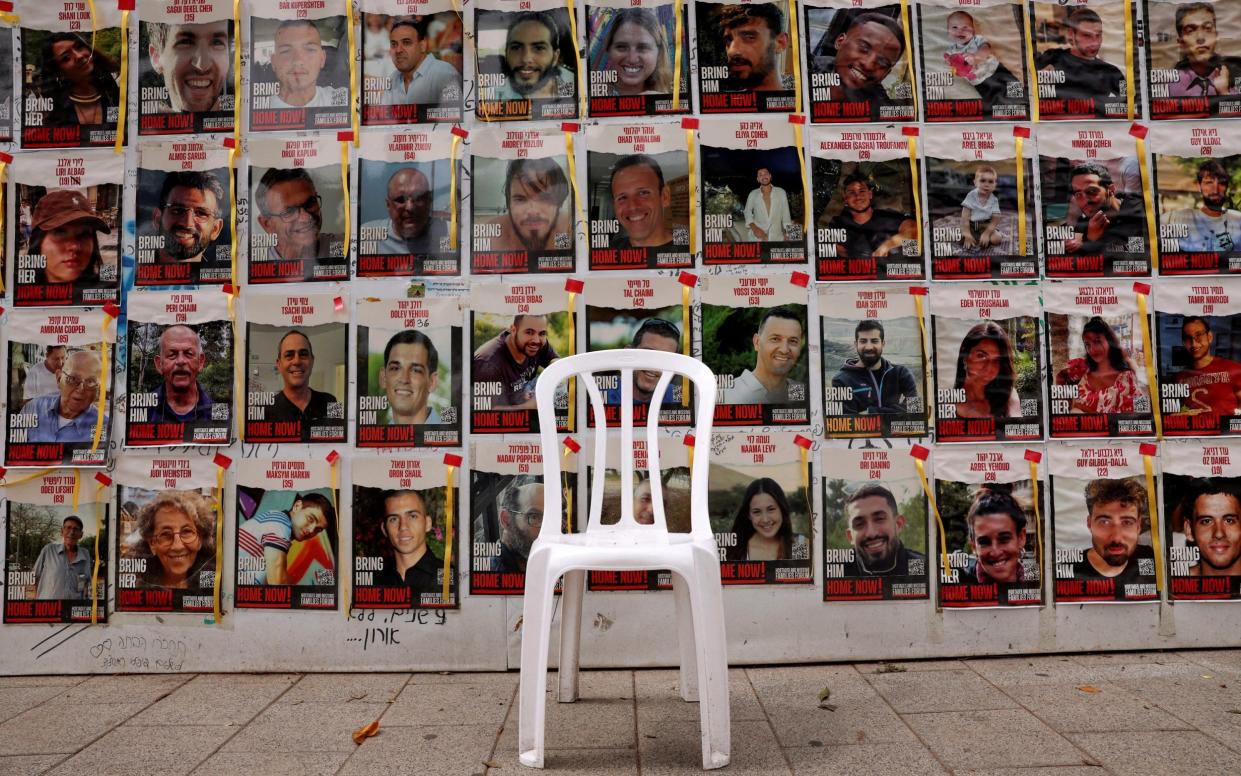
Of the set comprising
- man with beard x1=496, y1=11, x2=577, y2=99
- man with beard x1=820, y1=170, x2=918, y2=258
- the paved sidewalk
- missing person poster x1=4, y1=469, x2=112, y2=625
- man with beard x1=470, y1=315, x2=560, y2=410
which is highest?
man with beard x1=496, y1=11, x2=577, y2=99

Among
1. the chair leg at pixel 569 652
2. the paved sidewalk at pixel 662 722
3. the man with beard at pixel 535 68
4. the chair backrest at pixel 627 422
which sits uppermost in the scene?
the man with beard at pixel 535 68

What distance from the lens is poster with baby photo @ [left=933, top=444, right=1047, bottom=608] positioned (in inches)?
127

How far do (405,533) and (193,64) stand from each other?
1892 mm

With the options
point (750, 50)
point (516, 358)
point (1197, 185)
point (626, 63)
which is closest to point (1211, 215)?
point (1197, 185)

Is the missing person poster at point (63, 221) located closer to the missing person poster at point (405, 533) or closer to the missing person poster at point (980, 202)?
the missing person poster at point (405, 533)

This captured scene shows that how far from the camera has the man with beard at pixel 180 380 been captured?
328cm

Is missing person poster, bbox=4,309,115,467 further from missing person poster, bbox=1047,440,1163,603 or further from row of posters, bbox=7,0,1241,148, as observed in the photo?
missing person poster, bbox=1047,440,1163,603

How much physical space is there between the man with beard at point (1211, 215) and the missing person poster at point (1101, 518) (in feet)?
2.71

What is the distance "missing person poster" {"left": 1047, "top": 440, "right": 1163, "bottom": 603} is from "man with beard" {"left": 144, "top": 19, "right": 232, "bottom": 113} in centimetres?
331

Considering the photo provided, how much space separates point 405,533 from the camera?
3.24m

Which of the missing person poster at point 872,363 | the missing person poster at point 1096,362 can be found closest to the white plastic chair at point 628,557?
the missing person poster at point 872,363

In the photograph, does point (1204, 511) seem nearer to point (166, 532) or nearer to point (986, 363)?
point (986, 363)

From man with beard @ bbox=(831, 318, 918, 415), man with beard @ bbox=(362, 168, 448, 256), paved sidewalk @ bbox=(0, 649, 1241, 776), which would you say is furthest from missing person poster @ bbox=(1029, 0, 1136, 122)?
man with beard @ bbox=(362, 168, 448, 256)

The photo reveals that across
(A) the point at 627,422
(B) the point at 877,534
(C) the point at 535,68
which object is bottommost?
(B) the point at 877,534
